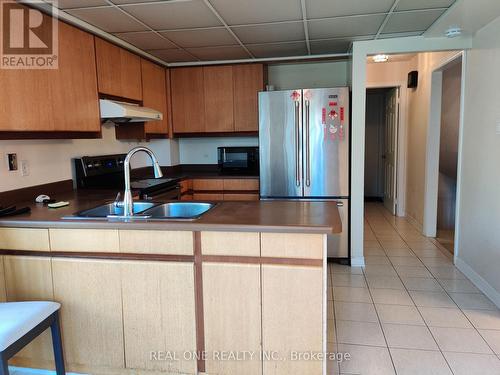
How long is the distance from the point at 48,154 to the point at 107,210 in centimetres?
88

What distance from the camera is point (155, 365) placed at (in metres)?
1.95

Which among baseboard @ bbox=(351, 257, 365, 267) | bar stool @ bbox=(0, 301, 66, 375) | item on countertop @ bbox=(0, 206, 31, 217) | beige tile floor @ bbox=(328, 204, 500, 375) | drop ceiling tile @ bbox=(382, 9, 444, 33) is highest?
drop ceiling tile @ bbox=(382, 9, 444, 33)

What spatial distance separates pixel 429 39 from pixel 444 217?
9.69ft

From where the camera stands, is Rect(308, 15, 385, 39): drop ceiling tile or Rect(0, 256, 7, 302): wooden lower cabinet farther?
Rect(308, 15, 385, 39): drop ceiling tile

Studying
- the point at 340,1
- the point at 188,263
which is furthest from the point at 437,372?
the point at 340,1

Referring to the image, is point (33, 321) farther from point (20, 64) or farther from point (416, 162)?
point (416, 162)

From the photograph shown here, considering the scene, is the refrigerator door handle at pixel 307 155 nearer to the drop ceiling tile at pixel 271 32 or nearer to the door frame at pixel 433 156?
the drop ceiling tile at pixel 271 32

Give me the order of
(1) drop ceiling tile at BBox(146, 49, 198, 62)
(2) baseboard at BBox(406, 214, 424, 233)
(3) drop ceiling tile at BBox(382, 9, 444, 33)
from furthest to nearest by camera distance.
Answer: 1. (2) baseboard at BBox(406, 214, 424, 233)
2. (1) drop ceiling tile at BBox(146, 49, 198, 62)
3. (3) drop ceiling tile at BBox(382, 9, 444, 33)

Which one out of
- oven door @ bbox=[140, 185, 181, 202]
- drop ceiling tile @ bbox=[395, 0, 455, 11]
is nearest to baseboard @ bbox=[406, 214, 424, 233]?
drop ceiling tile @ bbox=[395, 0, 455, 11]

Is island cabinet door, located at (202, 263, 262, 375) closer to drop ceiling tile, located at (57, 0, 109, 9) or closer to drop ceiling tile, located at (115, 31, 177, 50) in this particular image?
drop ceiling tile, located at (57, 0, 109, 9)

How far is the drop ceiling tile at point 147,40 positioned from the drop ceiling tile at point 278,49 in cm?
83

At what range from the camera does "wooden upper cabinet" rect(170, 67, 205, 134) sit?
421 centimetres

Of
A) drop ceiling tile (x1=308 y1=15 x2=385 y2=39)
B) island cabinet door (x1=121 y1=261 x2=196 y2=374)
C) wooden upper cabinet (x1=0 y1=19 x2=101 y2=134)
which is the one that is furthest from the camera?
drop ceiling tile (x1=308 y1=15 x2=385 y2=39)

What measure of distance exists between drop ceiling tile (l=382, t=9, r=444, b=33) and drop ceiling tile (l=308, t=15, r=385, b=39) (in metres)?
0.10
